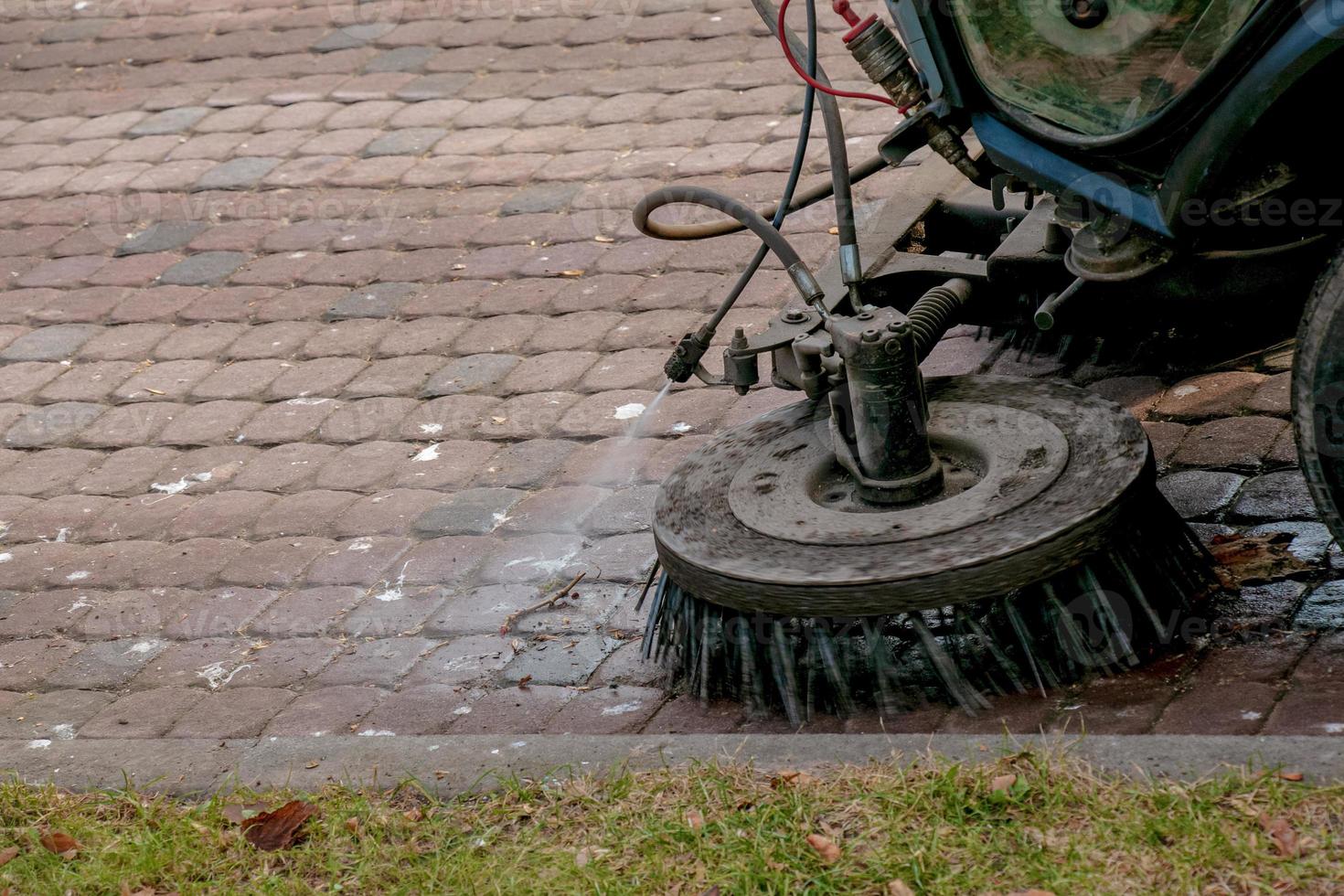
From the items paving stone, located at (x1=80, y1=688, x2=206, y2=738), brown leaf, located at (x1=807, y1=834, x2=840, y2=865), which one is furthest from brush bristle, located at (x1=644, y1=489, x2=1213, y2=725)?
paving stone, located at (x1=80, y1=688, x2=206, y2=738)

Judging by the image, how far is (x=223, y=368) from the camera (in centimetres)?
549

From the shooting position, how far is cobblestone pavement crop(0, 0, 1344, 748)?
3.58m

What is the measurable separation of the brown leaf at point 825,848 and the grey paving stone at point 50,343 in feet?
13.4

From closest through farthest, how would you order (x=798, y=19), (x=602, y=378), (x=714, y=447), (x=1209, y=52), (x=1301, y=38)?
(x=1301, y=38) → (x=1209, y=52) → (x=714, y=447) → (x=602, y=378) → (x=798, y=19)

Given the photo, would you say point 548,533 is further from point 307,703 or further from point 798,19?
point 798,19

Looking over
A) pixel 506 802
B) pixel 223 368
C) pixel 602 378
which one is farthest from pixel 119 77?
pixel 506 802

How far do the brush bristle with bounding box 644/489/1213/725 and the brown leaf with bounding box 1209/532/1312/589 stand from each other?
0.11m

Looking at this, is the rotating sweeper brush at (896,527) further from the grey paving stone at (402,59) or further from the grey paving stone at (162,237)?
the grey paving stone at (402,59)

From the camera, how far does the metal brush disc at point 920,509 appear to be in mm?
2877

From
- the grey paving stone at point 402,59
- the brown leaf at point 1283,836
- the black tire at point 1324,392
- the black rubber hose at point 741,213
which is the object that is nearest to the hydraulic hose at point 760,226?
the black rubber hose at point 741,213

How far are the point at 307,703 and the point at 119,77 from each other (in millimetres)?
5804

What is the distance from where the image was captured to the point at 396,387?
514 centimetres

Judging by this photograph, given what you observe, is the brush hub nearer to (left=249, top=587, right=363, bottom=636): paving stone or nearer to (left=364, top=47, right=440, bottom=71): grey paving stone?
(left=249, top=587, right=363, bottom=636): paving stone

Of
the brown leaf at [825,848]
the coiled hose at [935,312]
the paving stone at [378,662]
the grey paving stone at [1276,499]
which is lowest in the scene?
the paving stone at [378,662]
